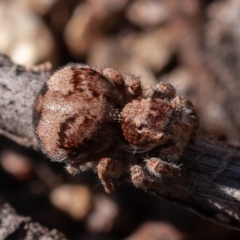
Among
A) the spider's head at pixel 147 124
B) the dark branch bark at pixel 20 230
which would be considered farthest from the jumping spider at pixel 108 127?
the dark branch bark at pixel 20 230

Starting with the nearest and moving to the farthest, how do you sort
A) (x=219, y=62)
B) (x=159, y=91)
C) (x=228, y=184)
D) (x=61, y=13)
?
(x=228, y=184) < (x=159, y=91) < (x=219, y=62) < (x=61, y=13)

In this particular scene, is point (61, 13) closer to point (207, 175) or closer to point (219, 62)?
point (219, 62)

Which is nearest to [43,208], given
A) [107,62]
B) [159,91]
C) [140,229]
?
[140,229]

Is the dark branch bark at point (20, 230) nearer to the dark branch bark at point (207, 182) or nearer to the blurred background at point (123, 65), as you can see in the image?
the dark branch bark at point (207, 182)

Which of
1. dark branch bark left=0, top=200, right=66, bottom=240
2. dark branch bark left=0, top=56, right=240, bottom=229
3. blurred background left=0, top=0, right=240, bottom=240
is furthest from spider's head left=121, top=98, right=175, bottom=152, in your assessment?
blurred background left=0, top=0, right=240, bottom=240

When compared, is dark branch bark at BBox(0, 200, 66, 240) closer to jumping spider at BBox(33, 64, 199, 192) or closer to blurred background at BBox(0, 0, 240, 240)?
jumping spider at BBox(33, 64, 199, 192)
